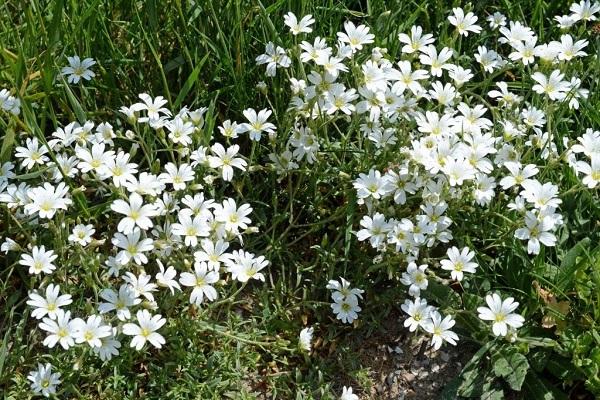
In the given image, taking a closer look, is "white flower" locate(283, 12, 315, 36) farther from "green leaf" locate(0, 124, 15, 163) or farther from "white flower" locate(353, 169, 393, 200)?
"green leaf" locate(0, 124, 15, 163)

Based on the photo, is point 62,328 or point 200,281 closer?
point 62,328

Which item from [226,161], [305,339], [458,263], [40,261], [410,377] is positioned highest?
[226,161]

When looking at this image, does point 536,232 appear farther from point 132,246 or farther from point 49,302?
point 49,302

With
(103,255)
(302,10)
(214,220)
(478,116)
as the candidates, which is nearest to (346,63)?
(302,10)

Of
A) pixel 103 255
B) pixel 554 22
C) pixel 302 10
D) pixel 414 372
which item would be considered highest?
pixel 302 10

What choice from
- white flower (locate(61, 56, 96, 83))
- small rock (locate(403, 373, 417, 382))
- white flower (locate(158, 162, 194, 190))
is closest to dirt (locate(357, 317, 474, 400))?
small rock (locate(403, 373, 417, 382))

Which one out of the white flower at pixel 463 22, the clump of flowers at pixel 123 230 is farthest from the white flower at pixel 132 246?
the white flower at pixel 463 22

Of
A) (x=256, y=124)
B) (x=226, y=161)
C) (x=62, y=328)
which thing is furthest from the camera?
(x=256, y=124)

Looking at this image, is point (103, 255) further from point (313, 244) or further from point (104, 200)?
point (313, 244)

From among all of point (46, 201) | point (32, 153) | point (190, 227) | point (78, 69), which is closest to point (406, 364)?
point (190, 227)
